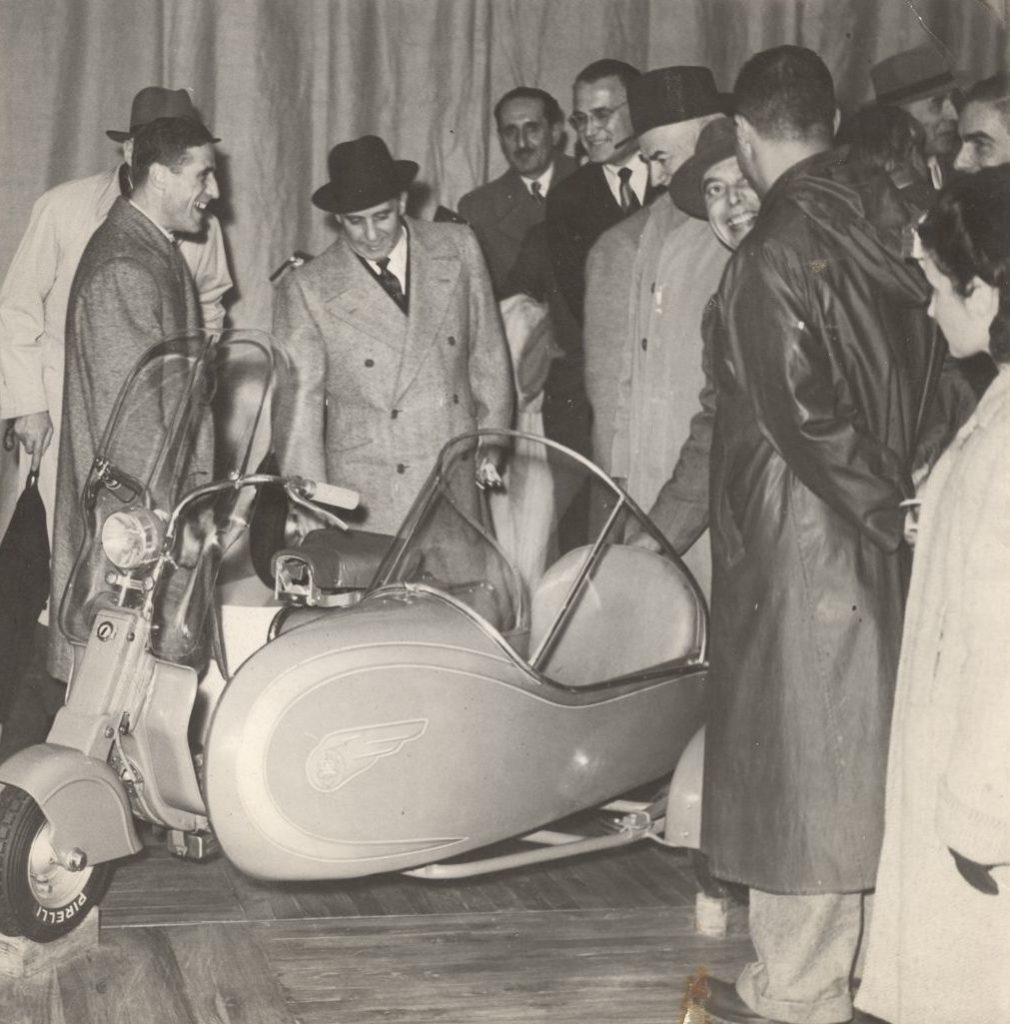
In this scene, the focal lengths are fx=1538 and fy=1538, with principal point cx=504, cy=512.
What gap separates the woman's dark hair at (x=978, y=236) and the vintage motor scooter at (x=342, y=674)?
3.46ft

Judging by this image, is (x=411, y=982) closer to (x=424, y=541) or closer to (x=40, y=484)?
(x=424, y=541)

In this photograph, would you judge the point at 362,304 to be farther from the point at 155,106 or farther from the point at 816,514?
the point at 816,514

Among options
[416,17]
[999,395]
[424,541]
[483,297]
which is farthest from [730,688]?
[416,17]

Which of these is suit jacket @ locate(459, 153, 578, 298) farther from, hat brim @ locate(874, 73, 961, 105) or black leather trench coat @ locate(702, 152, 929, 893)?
black leather trench coat @ locate(702, 152, 929, 893)

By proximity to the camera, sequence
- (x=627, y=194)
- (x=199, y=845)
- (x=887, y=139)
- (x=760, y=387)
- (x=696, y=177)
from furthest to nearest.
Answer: (x=627, y=194), (x=696, y=177), (x=887, y=139), (x=199, y=845), (x=760, y=387)

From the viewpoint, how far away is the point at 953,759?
1762 mm

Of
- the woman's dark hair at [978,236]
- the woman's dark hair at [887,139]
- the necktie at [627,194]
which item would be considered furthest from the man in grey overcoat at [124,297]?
the woman's dark hair at [978,236]

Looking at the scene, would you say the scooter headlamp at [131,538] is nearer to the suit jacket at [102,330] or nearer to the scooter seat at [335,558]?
the scooter seat at [335,558]

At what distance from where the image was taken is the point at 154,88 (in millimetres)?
4148

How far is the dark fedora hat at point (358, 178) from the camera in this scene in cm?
374

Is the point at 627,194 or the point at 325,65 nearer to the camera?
the point at 627,194

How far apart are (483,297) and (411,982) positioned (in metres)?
1.83

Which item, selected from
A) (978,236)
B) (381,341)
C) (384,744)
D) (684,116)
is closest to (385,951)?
(384,744)

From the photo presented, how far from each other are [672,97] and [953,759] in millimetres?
2213
